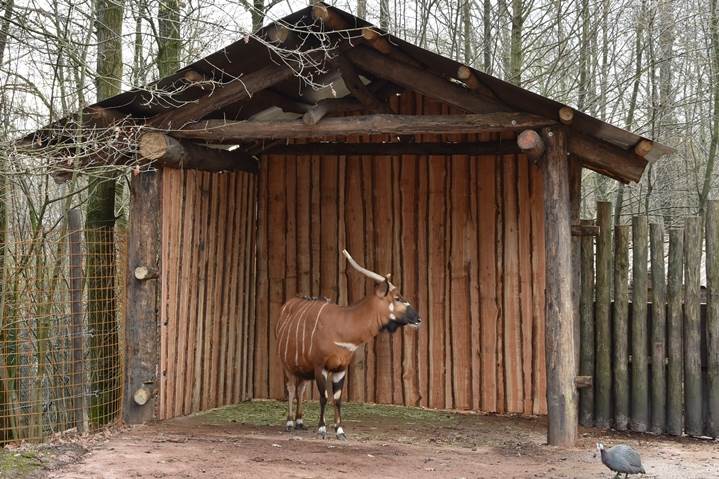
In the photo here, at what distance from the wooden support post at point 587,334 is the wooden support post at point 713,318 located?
1.10 metres

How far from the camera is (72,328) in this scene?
8609 mm

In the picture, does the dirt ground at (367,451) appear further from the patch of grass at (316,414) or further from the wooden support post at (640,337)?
the wooden support post at (640,337)

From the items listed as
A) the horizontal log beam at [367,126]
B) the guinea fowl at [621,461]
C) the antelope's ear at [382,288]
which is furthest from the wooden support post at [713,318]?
the antelope's ear at [382,288]

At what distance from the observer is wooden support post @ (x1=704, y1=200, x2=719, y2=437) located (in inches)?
338

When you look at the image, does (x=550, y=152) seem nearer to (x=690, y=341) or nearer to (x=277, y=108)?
(x=690, y=341)

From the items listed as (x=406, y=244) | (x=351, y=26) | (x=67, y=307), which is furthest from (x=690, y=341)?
(x=67, y=307)

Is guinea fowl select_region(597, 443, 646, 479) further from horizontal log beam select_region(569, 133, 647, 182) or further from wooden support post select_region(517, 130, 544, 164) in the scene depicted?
horizontal log beam select_region(569, 133, 647, 182)

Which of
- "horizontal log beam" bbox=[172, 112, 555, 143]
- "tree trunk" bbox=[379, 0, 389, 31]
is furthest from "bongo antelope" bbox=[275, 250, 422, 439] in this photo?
"tree trunk" bbox=[379, 0, 389, 31]

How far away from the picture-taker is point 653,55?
48.8 feet

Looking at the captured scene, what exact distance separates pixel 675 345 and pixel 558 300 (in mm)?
1643

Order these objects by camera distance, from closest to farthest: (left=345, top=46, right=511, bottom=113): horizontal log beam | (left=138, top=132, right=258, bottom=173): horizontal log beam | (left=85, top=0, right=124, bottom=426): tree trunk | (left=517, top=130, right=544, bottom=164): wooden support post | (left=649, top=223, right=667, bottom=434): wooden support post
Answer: (left=517, top=130, right=544, bottom=164): wooden support post, (left=345, top=46, right=511, bottom=113): horizontal log beam, (left=138, top=132, right=258, bottom=173): horizontal log beam, (left=649, top=223, right=667, bottom=434): wooden support post, (left=85, top=0, right=124, bottom=426): tree trunk

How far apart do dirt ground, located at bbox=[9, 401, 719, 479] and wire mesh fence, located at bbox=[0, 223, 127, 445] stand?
108 centimetres

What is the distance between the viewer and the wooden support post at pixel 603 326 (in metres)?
9.12

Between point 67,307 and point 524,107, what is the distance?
6.58 m
